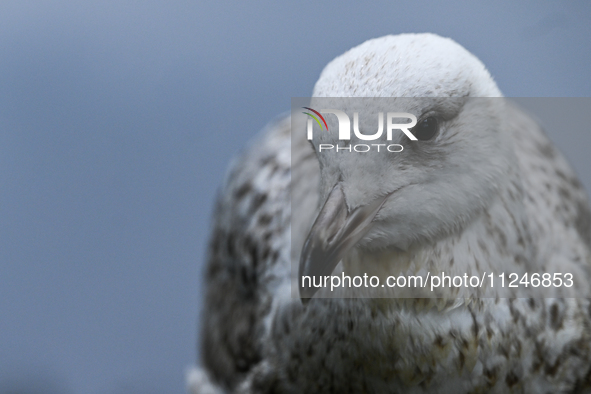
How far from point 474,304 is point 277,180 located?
74cm

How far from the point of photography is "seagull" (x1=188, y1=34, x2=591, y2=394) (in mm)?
1001

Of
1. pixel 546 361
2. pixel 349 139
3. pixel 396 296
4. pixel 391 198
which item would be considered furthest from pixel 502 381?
pixel 349 139

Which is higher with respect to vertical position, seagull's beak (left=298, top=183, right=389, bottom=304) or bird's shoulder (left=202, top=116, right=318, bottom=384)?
bird's shoulder (left=202, top=116, right=318, bottom=384)

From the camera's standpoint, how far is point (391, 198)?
1018 millimetres

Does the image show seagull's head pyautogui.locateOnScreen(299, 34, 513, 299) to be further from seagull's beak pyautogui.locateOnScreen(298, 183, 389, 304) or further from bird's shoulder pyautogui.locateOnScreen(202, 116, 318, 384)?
bird's shoulder pyautogui.locateOnScreen(202, 116, 318, 384)

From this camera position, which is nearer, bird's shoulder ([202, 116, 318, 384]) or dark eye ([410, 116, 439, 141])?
dark eye ([410, 116, 439, 141])

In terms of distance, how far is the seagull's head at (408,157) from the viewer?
98 cm

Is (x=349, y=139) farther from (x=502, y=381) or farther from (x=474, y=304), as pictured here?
(x=502, y=381)

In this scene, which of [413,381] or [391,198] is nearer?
[391,198]

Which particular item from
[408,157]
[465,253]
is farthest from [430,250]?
[408,157]

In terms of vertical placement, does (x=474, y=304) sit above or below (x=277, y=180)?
below

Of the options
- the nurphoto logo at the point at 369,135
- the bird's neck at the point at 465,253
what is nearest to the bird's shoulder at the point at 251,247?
the bird's neck at the point at 465,253

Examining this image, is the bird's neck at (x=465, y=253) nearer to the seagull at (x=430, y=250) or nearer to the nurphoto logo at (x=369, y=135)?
the seagull at (x=430, y=250)

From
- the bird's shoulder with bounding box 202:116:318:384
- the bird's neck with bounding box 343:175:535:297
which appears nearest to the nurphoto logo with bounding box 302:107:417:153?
the bird's neck with bounding box 343:175:535:297
